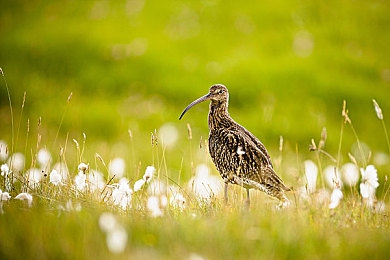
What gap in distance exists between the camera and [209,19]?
27.9m

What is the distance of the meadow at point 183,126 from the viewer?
5.38 meters

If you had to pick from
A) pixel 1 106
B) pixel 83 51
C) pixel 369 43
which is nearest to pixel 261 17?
pixel 369 43

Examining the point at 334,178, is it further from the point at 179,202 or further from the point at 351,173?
the point at 179,202

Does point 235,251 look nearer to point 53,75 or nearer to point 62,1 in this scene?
point 53,75

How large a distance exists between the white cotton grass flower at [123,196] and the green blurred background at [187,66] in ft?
25.9

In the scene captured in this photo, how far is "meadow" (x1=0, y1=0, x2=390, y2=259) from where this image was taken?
17.6ft

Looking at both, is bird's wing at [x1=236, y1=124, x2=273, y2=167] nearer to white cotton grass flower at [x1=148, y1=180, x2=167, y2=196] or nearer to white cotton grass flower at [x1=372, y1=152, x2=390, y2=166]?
white cotton grass flower at [x1=148, y1=180, x2=167, y2=196]

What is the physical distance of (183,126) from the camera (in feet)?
62.5

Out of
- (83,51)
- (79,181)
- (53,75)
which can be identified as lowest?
(79,181)

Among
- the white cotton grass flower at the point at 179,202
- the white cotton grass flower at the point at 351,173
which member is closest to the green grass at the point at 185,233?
the white cotton grass flower at the point at 179,202

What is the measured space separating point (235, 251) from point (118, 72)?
18.3m

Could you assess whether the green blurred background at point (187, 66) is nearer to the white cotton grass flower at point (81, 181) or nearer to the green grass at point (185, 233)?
the white cotton grass flower at point (81, 181)

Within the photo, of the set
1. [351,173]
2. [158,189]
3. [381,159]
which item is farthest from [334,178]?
A: [381,159]

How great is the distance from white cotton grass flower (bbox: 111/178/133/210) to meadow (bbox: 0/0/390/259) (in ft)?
0.09
